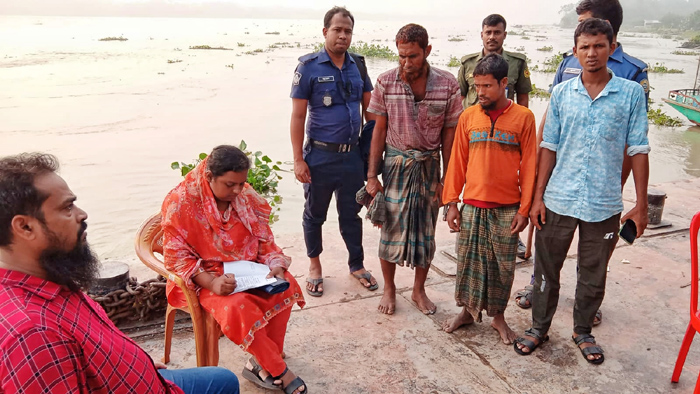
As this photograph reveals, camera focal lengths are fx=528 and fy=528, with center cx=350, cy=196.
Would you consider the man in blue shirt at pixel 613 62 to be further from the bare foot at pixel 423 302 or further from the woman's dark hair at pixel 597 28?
the bare foot at pixel 423 302

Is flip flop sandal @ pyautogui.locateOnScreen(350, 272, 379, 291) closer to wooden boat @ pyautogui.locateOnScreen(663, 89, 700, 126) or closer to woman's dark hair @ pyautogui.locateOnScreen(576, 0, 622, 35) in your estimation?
woman's dark hair @ pyautogui.locateOnScreen(576, 0, 622, 35)

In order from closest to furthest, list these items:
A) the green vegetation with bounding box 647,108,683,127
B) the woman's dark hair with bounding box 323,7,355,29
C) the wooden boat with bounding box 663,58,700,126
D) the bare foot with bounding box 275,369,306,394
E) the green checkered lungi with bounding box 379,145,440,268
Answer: the bare foot with bounding box 275,369,306,394 → the green checkered lungi with bounding box 379,145,440,268 → the woman's dark hair with bounding box 323,7,355,29 → the wooden boat with bounding box 663,58,700,126 → the green vegetation with bounding box 647,108,683,127

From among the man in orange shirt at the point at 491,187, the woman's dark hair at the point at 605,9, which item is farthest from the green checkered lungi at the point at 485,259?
the woman's dark hair at the point at 605,9

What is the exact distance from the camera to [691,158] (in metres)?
11.8

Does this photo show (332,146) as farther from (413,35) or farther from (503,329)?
(503,329)

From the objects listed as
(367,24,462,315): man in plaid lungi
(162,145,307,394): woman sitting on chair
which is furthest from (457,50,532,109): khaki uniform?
(162,145,307,394): woman sitting on chair

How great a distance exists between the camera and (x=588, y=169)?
2912 mm

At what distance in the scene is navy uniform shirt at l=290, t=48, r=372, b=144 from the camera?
12.5ft

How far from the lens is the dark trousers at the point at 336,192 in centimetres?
395

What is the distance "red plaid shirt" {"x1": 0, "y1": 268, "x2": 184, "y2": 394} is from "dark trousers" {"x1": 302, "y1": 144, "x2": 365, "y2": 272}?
238 cm

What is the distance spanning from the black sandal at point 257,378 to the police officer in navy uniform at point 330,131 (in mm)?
1060

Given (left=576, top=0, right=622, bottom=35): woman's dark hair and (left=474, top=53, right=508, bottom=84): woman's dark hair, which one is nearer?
(left=474, top=53, right=508, bottom=84): woman's dark hair

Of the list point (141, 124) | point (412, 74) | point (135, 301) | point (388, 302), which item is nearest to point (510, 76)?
point (412, 74)

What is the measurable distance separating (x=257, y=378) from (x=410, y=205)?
146cm
